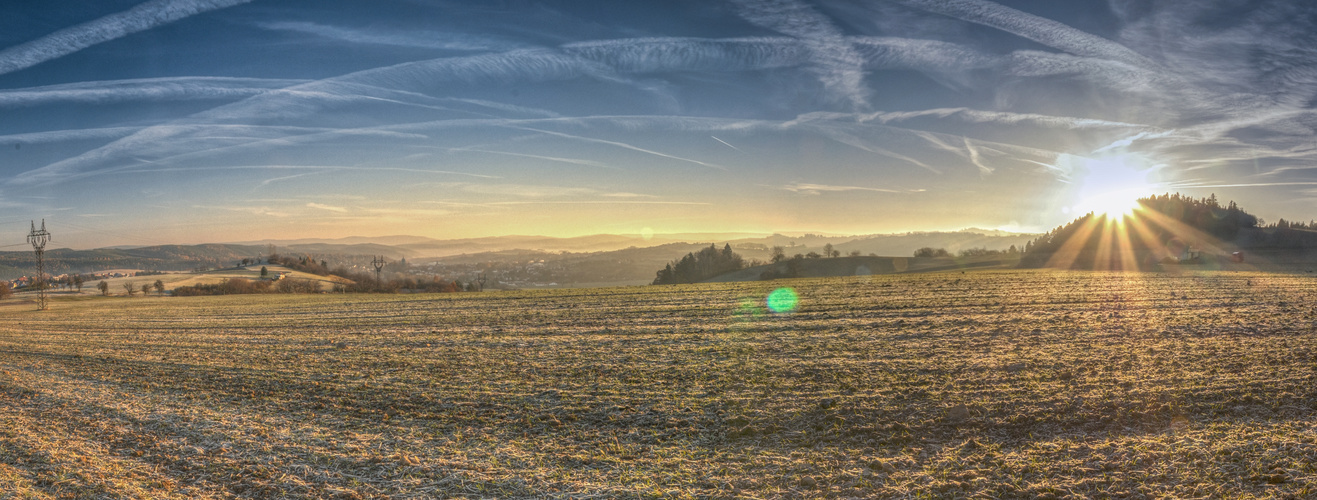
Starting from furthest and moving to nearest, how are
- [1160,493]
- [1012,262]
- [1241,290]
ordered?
[1012,262], [1241,290], [1160,493]

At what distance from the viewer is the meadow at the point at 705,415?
7809 millimetres

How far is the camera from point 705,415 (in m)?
10.6

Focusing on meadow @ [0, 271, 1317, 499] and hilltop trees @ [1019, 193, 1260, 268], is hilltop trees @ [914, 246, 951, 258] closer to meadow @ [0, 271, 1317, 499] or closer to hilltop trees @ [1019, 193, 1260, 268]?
hilltop trees @ [1019, 193, 1260, 268]

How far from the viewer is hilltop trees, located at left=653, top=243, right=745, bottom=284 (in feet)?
375

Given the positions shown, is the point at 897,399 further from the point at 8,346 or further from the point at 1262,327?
the point at 8,346

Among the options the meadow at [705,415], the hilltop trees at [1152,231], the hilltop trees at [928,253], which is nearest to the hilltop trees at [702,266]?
the hilltop trees at [928,253]

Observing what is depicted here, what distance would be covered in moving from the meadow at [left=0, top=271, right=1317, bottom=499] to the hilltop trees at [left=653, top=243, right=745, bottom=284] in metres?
93.1

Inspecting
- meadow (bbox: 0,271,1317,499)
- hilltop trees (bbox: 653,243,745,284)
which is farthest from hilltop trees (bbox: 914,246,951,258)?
meadow (bbox: 0,271,1317,499)

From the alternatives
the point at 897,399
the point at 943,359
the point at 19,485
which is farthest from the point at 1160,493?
the point at 19,485

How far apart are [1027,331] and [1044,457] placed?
12828mm

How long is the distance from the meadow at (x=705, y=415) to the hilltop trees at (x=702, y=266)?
9313 centimetres

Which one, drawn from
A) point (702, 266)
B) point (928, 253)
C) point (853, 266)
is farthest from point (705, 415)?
point (928, 253)

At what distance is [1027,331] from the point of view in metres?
19.1

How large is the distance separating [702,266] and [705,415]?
366 feet
